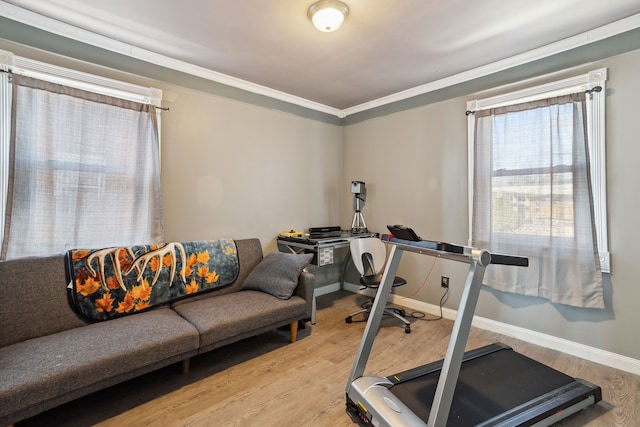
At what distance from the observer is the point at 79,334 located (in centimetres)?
189

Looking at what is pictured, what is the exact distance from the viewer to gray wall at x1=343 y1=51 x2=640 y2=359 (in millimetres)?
2248

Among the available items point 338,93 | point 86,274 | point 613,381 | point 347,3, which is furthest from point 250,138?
point 613,381

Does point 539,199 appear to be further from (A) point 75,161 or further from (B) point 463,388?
(A) point 75,161

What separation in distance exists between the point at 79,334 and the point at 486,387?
2.58 meters

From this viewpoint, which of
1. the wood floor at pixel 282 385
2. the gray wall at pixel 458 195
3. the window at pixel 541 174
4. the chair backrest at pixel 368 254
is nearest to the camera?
the wood floor at pixel 282 385

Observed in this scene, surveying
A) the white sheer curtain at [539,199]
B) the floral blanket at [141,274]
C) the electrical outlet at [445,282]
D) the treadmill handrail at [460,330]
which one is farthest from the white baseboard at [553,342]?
the floral blanket at [141,274]

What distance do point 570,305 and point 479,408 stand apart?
150 cm

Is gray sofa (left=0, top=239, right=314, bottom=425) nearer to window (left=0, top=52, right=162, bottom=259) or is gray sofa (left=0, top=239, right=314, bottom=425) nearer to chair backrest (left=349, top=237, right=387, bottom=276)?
window (left=0, top=52, right=162, bottom=259)

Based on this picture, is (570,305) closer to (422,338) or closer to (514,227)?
(514,227)

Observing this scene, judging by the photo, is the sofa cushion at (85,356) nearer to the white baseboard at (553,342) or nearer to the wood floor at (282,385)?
the wood floor at (282,385)

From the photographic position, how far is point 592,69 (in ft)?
7.79

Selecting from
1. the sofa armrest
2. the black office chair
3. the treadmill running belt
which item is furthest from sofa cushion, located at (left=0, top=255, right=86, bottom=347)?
the black office chair

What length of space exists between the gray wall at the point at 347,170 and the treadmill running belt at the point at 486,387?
824 millimetres

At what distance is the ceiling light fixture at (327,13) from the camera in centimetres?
196
